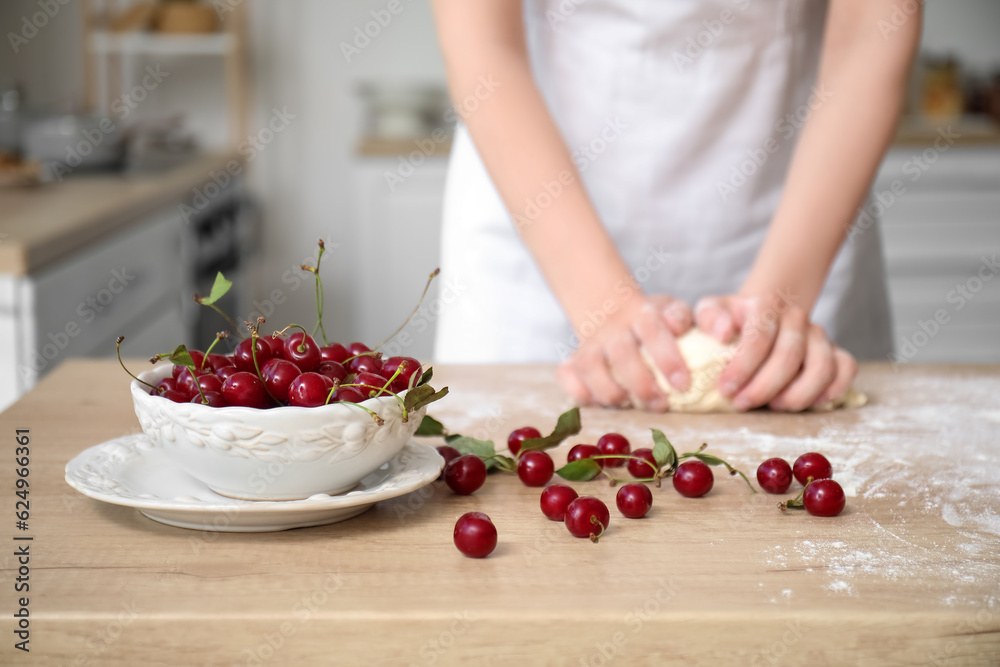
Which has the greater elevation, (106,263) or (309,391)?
(309,391)

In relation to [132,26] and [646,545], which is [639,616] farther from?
[132,26]

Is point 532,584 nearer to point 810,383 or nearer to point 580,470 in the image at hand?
point 580,470

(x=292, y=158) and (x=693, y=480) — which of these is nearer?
(x=693, y=480)

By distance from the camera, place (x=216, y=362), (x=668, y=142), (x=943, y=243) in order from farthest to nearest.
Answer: (x=943, y=243)
(x=668, y=142)
(x=216, y=362)

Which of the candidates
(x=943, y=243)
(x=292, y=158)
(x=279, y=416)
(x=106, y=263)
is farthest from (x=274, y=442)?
(x=292, y=158)

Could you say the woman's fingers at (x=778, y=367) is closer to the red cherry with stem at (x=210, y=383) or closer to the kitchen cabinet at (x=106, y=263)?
the red cherry with stem at (x=210, y=383)

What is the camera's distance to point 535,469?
2.03ft

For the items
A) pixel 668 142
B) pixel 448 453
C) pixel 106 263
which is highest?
pixel 668 142

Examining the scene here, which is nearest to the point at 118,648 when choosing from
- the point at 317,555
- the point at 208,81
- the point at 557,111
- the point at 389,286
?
the point at 317,555

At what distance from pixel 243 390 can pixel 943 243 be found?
104 inches

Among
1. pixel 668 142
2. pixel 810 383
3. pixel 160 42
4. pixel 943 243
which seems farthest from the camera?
pixel 160 42

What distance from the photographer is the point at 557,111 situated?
47.3 inches

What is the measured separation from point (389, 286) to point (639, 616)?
8.10ft

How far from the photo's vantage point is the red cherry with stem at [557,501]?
0.55 metres
